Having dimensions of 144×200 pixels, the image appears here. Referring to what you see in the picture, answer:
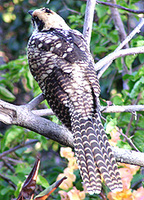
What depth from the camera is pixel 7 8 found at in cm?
606

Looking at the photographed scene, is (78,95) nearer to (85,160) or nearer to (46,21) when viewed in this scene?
(85,160)

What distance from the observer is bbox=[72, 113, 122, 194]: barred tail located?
74.4 inches

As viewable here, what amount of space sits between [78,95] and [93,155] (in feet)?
1.34

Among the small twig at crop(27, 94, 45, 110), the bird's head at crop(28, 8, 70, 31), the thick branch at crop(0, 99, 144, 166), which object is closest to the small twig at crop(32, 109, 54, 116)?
the small twig at crop(27, 94, 45, 110)

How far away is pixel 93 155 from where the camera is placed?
2.00 metres

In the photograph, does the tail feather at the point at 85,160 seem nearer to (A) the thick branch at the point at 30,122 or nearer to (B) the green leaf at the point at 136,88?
(A) the thick branch at the point at 30,122

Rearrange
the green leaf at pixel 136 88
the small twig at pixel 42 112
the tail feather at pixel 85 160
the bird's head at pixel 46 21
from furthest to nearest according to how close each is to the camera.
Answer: the bird's head at pixel 46 21
the green leaf at pixel 136 88
the small twig at pixel 42 112
the tail feather at pixel 85 160

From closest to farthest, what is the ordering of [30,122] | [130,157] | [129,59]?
[130,157] → [30,122] → [129,59]

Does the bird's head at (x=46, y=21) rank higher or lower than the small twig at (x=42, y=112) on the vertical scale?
higher

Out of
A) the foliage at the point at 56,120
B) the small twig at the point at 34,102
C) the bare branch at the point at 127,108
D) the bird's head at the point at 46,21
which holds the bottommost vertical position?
the foliage at the point at 56,120

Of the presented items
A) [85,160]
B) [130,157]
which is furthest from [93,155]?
[130,157]


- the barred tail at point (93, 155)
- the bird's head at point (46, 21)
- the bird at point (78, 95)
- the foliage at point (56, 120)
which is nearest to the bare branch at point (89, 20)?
the bird at point (78, 95)

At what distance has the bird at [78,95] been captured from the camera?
76.4 inches

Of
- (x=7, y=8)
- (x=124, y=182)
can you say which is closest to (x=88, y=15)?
(x=124, y=182)
